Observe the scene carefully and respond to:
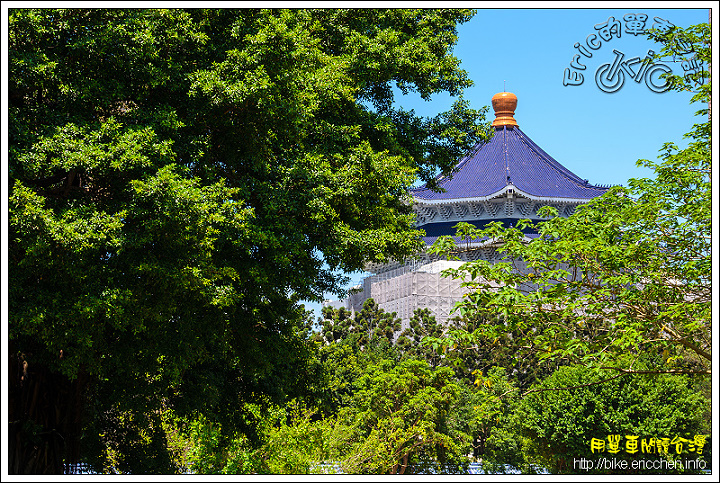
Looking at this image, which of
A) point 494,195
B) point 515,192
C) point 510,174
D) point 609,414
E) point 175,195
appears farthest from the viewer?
point 510,174

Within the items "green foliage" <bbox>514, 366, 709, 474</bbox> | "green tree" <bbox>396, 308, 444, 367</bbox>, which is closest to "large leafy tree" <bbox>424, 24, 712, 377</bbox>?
"green foliage" <bbox>514, 366, 709, 474</bbox>

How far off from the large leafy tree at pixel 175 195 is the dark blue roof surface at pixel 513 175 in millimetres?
30189

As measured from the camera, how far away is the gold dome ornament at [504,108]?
1737 inches

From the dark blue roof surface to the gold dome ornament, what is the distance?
389mm

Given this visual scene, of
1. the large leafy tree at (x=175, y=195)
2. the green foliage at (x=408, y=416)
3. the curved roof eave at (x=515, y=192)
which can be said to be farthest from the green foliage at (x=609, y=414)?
the curved roof eave at (x=515, y=192)

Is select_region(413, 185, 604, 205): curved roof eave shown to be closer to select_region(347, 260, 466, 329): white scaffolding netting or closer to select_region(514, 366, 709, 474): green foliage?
select_region(347, 260, 466, 329): white scaffolding netting

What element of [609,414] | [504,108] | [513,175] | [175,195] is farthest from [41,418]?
[504,108]

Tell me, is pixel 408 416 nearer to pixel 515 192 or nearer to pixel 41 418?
pixel 41 418

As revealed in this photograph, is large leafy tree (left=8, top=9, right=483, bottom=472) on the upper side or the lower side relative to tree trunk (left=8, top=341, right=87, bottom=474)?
upper

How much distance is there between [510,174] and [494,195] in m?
2.24

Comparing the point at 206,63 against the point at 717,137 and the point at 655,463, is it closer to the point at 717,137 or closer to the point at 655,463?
the point at 717,137

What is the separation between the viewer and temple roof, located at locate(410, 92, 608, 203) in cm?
4031

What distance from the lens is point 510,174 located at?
135 feet

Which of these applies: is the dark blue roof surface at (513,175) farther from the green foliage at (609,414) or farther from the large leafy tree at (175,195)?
the large leafy tree at (175,195)
